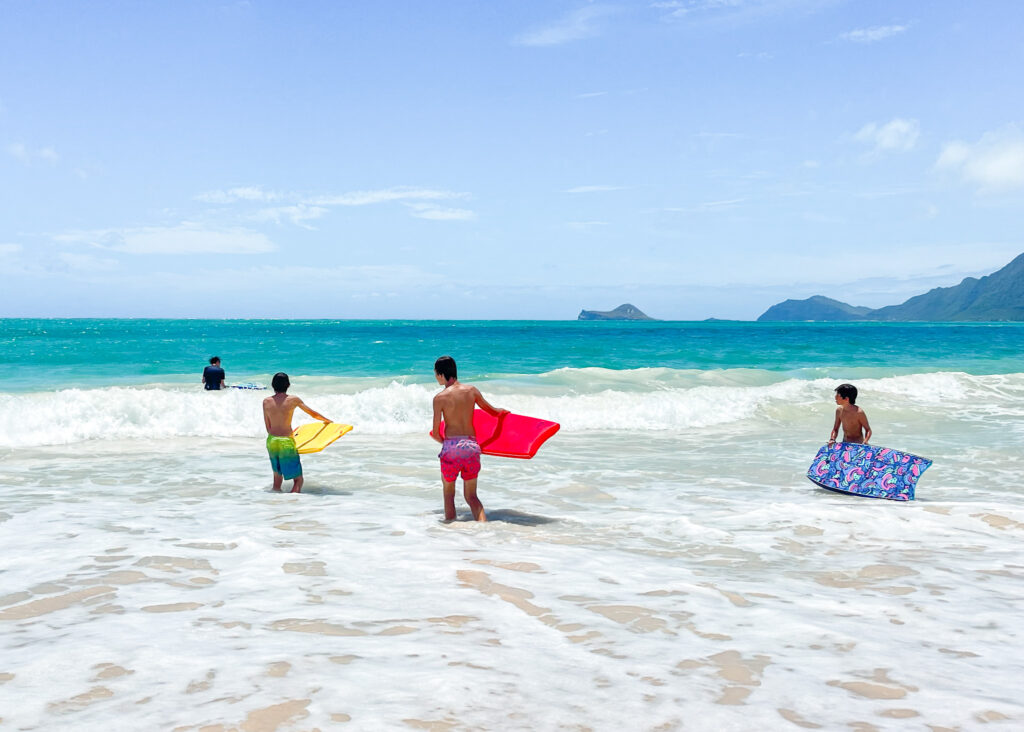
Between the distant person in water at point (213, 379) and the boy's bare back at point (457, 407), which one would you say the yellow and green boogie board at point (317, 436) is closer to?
the boy's bare back at point (457, 407)

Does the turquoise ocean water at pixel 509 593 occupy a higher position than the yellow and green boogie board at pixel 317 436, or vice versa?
the yellow and green boogie board at pixel 317 436

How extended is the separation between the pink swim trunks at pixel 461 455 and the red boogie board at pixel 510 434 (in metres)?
0.48

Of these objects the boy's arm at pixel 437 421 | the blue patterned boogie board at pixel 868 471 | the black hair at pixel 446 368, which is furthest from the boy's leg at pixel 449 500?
the blue patterned boogie board at pixel 868 471

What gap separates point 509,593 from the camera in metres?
5.62

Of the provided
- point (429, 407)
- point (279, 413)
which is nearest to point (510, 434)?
point (279, 413)

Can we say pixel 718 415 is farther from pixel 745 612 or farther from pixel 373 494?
pixel 745 612

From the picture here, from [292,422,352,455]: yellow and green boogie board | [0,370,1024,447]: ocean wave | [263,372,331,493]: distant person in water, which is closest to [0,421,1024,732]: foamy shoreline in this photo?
[263,372,331,493]: distant person in water

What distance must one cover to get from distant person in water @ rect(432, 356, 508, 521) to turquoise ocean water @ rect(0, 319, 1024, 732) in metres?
0.45

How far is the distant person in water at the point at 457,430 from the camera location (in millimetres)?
7672

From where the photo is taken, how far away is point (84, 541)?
23.4 ft

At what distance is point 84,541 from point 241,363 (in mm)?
37414

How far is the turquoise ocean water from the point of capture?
3859mm

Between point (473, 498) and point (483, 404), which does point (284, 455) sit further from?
point (483, 404)

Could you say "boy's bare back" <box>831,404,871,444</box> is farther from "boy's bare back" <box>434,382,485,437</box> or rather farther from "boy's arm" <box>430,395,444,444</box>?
"boy's arm" <box>430,395,444,444</box>
